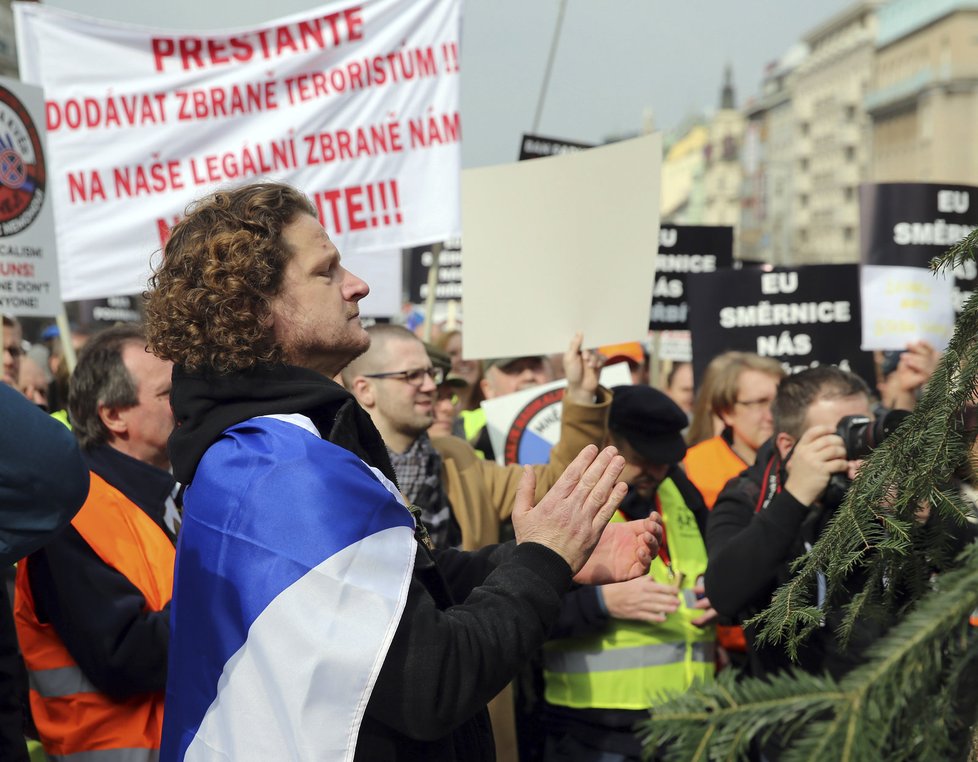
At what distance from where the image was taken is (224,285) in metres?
2.09

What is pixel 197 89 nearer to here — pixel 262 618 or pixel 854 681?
pixel 262 618

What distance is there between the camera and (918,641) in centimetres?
102

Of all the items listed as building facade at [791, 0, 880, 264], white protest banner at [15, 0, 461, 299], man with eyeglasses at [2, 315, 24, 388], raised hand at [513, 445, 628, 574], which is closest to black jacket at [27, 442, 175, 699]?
raised hand at [513, 445, 628, 574]

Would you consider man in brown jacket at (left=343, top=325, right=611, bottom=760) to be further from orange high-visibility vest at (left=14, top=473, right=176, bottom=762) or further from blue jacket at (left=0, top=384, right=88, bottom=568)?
blue jacket at (left=0, top=384, right=88, bottom=568)

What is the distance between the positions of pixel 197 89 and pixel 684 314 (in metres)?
3.39

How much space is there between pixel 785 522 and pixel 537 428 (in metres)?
1.86

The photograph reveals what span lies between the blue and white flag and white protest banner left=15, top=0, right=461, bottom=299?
3.72m

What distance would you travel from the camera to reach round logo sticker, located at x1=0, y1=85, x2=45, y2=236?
488cm

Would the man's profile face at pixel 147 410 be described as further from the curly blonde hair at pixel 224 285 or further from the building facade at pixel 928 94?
the building facade at pixel 928 94

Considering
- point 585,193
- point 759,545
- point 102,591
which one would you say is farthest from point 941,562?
point 585,193

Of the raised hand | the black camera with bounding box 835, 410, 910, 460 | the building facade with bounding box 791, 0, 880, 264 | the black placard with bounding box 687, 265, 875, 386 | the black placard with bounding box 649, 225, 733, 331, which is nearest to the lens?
the raised hand

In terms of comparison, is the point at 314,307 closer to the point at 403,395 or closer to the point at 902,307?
the point at 403,395

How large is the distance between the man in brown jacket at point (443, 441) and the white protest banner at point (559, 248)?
0.17 metres

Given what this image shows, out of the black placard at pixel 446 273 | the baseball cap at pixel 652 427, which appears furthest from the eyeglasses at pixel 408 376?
the black placard at pixel 446 273
